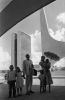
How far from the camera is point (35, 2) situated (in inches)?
158

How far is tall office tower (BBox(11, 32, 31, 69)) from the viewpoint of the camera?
12.1 feet

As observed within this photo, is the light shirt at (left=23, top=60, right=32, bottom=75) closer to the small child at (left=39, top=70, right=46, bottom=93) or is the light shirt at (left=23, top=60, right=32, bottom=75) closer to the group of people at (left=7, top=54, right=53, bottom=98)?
the group of people at (left=7, top=54, right=53, bottom=98)

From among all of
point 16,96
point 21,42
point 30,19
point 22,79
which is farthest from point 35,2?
point 16,96

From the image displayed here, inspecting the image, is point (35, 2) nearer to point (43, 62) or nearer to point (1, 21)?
point (1, 21)

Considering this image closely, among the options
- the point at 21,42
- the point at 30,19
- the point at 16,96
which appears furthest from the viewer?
the point at 30,19

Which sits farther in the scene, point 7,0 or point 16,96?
point 7,0

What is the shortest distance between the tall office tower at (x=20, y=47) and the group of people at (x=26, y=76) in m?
0.27

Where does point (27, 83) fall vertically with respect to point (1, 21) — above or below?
below

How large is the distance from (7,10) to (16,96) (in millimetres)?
1777

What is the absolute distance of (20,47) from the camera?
4.11 metres

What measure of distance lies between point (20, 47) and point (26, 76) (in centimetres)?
96

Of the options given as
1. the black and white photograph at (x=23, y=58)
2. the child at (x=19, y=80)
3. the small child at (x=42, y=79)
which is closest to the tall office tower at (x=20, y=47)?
the black and white photograph at (x=23, y=58)

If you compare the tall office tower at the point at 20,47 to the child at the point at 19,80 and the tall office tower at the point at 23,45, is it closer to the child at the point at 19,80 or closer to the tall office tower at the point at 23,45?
the tall office tower at the point at 23,45

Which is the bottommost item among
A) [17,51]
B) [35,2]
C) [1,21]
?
[17,51]
